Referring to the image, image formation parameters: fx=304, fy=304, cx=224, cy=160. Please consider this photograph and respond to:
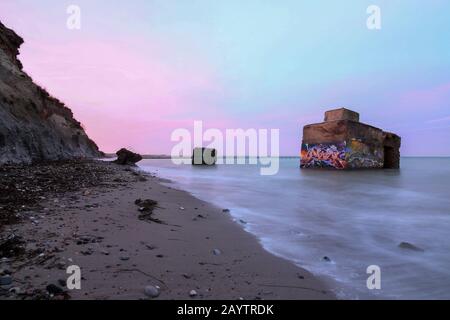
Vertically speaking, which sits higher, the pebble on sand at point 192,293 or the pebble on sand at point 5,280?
the pebble on sand at point 5,280

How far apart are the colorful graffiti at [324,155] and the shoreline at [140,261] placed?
28271mm

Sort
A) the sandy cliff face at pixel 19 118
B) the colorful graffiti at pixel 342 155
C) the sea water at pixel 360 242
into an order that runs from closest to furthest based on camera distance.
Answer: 1. the sea water at pixel 360 242
2. the sandy cliff face at pixel 19 118
3. the colorful graffiti at pixel 342 155

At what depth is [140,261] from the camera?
3148 mm

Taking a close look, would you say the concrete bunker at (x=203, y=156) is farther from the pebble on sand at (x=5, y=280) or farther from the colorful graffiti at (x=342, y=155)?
the pebble on sand at (x=5, y=280)

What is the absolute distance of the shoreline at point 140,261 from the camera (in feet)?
8.28

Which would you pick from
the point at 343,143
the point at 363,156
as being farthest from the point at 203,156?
the point at 363,156

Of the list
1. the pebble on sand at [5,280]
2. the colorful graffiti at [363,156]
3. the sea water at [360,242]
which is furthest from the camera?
the colorful graffiti at [363,156]

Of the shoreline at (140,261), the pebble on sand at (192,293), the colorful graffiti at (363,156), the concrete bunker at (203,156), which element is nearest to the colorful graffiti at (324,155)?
the colorful graffiti at (363,156)

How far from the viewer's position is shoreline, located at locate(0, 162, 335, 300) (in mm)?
2523

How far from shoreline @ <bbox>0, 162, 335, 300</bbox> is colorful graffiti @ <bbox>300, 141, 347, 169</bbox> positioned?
1113 inches

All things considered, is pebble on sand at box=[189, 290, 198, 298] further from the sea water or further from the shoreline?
the sea water

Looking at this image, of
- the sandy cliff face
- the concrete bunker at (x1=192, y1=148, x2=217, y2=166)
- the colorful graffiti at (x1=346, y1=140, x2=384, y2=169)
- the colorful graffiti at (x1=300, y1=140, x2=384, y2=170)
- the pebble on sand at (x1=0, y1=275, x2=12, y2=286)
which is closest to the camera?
the pebble on sand at (x1=0, y1=275, x2=12, y2=286)

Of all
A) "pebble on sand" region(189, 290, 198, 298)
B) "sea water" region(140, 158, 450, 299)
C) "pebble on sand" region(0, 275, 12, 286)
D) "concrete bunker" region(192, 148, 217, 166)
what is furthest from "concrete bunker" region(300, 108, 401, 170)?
"pebble on sand" region(0, 275, 12, 286)

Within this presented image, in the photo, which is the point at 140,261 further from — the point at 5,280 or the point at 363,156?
the point at 363,156
